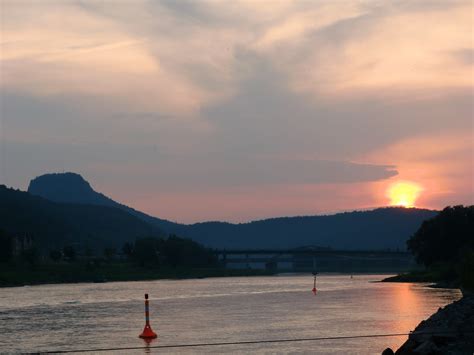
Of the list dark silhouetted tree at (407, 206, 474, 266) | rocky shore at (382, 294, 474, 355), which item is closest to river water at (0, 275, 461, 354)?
rocky shore at (382, 294, 474, 355)

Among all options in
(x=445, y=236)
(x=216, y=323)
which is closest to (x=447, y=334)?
(x=216, y=323)

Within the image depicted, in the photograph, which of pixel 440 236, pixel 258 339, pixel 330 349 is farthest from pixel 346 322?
pixel 440 236

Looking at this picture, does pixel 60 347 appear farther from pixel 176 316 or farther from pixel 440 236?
pixel 440 236

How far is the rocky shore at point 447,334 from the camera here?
47094mm

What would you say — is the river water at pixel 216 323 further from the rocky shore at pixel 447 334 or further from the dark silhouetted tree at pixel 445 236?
the dark silhouetted tree at pixel 445 236

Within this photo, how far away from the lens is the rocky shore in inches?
1854

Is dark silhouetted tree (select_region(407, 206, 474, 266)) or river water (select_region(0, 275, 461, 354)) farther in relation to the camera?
dark silhouetted tree (select_region(407, 206, 474, 266))

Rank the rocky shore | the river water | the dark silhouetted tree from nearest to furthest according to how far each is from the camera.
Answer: the rocky shore → the river water → the dark silhouetted tree

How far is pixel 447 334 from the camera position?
2029 inches

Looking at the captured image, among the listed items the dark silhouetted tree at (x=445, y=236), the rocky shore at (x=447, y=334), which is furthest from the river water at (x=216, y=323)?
the dark silhouetted tree at (x=445, y=236)

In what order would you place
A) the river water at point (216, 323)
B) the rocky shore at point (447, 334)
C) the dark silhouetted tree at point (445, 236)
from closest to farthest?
the rocky shore at point (447, 334) < the river water at point (216, 323) < the dark silhouetted tree at point (445, 236)

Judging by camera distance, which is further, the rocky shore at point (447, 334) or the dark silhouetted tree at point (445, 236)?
the dark silhouetted tree at point (445, 236)

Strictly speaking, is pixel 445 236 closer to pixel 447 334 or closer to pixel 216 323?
pixel 216 323

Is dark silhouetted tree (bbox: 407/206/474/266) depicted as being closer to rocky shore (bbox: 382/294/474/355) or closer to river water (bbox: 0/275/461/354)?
river water (bbox: 0/275/461/354)
